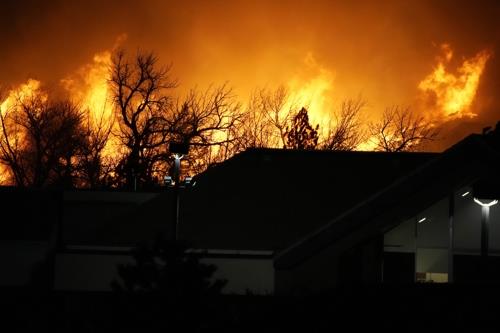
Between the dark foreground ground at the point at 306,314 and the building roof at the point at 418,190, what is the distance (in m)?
4.64

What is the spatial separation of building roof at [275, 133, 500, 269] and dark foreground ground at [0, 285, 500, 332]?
183 inches

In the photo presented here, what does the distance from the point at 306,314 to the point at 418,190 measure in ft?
24.8

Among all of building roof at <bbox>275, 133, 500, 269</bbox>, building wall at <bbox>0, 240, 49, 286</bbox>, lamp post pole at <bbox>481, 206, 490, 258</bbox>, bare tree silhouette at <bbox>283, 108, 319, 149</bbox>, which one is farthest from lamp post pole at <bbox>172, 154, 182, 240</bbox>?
bare tree silhouette at <bbox>283, 108, 319, 149</bbox>

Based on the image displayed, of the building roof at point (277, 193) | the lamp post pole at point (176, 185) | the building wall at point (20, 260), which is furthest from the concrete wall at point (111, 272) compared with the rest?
the lamp post pole at point (176, 185)

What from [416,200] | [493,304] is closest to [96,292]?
[416,200]

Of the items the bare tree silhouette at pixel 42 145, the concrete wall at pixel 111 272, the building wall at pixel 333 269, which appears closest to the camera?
the building wall at pixel 333 269

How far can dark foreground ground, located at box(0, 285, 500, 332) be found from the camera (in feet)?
50.3

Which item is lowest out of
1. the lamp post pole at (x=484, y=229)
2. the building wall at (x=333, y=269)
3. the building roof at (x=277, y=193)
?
the building wall at (x=333, y=269)

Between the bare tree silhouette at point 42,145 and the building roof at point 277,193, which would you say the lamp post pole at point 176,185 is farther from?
the bare tree silhouette at point 42,145

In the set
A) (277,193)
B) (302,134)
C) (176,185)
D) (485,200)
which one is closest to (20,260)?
(176,185)

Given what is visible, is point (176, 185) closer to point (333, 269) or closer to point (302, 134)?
point (333, 269)

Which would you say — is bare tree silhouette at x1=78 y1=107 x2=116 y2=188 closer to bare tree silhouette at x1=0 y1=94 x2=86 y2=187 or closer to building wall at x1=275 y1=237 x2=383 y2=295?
bare tree silhouette at x1=0 y1=94 x2=86 y2=187

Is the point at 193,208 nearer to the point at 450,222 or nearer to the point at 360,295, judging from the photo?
the point at 450,222

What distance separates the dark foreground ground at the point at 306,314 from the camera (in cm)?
1532
